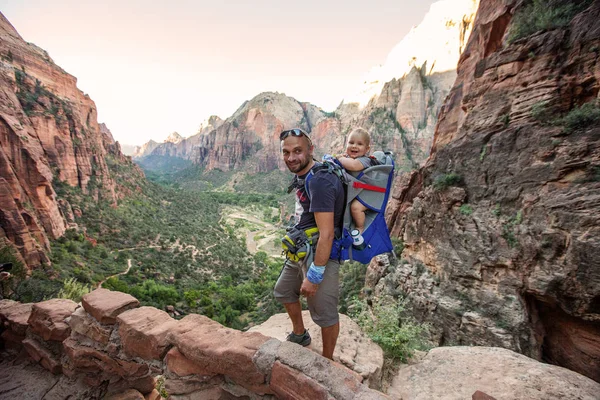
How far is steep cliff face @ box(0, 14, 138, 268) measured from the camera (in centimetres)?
1706

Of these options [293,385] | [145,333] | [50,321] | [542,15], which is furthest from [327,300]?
[542,15]

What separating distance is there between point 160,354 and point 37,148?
1276 inches

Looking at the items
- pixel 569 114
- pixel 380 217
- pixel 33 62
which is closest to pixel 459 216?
pixel 569 114

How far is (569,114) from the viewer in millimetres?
8109

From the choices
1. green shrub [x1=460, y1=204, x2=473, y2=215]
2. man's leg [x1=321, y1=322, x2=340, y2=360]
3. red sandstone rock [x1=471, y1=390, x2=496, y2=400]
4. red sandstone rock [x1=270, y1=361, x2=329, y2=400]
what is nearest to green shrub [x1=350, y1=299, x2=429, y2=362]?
man's leg [x1=321, y1=322, x2=340, y2=360]

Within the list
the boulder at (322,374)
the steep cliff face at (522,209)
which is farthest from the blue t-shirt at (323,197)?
the steep cliff face at (522,209)

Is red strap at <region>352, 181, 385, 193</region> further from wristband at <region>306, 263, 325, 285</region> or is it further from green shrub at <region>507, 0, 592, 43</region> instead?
green shrub at <region>507, 0, 592, 43</region>

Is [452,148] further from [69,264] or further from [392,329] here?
[69,264]

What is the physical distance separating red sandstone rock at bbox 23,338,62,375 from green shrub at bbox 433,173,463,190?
14.1 m

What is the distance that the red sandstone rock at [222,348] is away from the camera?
215 cm

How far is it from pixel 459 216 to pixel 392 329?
9.84 meters

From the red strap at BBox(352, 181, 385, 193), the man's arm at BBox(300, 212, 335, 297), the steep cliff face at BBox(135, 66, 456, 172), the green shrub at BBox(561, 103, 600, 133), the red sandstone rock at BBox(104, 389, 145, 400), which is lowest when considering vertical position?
the red sandstone rock at BBox(104, 389, 145, 400)

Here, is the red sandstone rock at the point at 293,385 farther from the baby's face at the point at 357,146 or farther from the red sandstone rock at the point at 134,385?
the red sandstone rock at the point at 134,385

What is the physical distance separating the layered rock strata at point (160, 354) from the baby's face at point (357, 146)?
2.18 meters
